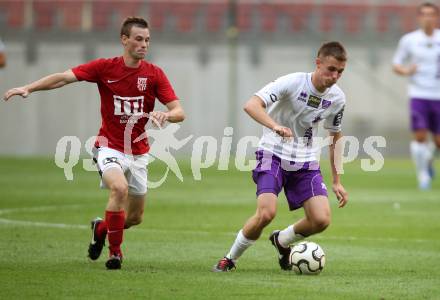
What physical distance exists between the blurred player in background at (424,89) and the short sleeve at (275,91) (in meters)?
9.70

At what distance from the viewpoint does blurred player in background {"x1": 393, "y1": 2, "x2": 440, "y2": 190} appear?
18938mm

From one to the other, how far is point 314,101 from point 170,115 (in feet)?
4.28

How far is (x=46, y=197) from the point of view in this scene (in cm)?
1703

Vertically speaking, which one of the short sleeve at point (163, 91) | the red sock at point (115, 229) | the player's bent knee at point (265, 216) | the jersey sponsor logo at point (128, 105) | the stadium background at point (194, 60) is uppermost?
the short sleeve at point (163, 91)

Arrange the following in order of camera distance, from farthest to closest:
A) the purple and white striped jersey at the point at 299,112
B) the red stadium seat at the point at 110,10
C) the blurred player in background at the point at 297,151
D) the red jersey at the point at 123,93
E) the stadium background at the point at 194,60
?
the red stadium seat at the point at 110,10 → the stadium background at the point at 194,60 → the red jersey at the point at 123,93 → the purple and white striped jersey at the point at 299,112 → the blurred player in background at the point at 297,151

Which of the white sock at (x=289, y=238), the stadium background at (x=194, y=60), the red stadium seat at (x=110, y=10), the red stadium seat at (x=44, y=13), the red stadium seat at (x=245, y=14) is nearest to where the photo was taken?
the white sock at (x=289, y=238)

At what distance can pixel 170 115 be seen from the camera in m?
9.24

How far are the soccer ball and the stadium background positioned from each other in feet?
72.2

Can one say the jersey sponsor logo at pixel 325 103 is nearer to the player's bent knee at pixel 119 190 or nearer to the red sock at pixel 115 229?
the player's bent knee at pixel 119 190

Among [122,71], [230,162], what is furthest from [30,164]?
[122,71]

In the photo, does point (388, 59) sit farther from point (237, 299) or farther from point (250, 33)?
A: point (237, 299)

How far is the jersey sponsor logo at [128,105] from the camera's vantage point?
9.73m

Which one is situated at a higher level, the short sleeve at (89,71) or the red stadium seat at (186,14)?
the short sleeve at (89,71)

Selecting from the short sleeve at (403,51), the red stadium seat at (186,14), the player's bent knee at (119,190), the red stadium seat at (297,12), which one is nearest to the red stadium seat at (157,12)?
the red stadium seat at (186,14)
